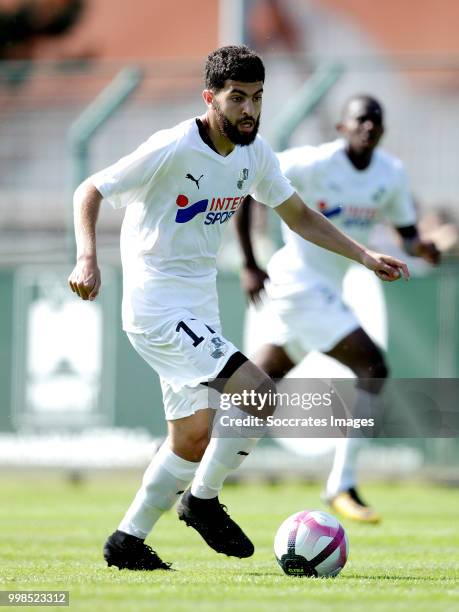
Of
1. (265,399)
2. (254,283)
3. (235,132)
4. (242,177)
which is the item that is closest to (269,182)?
(242,177)

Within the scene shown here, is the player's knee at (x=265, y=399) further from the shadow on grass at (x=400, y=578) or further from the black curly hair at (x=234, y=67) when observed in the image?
the black curly hair at (x=234, y=67)

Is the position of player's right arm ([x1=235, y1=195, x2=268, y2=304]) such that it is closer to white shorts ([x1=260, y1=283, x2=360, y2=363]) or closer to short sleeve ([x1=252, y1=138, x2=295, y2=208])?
white shorts ([x1=260, y1=283, x2=360, y2=363])

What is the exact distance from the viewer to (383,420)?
41.6 ft

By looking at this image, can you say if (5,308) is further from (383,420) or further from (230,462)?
(230,462)

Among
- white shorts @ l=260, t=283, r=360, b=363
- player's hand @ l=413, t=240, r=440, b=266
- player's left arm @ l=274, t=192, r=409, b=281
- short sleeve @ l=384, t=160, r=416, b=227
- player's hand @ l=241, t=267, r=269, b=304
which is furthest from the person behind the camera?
short sleeve @ l=384, t=160, r=416, b=227

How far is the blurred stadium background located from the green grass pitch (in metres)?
1.29

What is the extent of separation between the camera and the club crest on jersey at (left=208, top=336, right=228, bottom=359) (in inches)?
253

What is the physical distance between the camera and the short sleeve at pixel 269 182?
22.9ft

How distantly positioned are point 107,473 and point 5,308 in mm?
1949

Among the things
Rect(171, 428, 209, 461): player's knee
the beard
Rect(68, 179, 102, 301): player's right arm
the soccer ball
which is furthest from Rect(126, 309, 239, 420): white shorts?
the beard

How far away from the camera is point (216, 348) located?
6449 millimetres

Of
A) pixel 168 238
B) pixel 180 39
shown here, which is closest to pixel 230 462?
pixel 168 238

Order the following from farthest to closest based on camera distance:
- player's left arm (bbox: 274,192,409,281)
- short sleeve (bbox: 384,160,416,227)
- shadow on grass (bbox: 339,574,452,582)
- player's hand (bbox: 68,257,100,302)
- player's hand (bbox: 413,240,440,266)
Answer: short sleeve (bbox: 384,160,416,227) → player's hand (bbox: 413,240,440,266) → player's left arm (bbox: 274,192,409,281) → shadow on grass (bbox: 339,574,452,582) → player's hand (bbox: 68,257,100,302)

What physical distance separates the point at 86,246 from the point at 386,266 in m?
1.48
